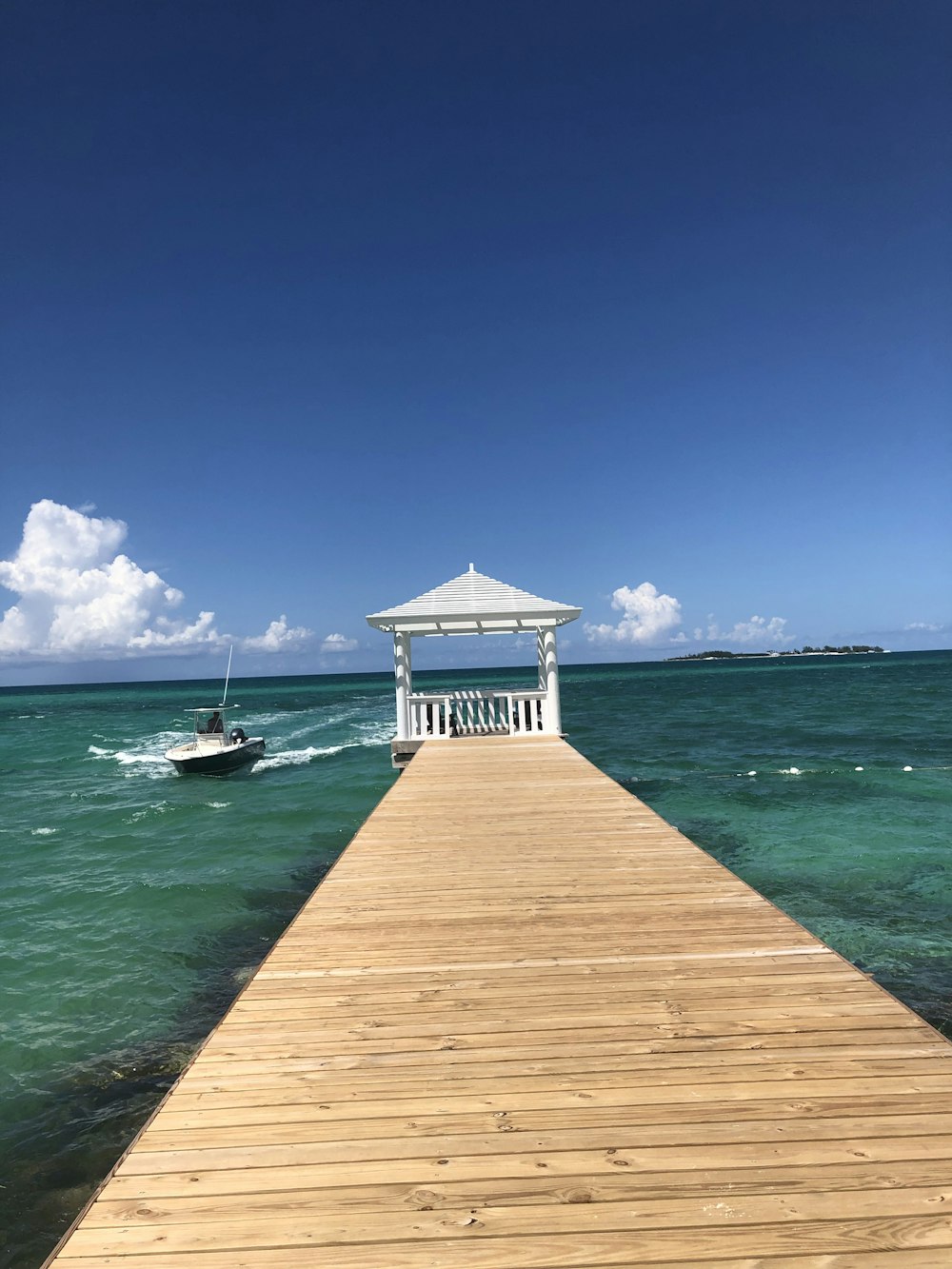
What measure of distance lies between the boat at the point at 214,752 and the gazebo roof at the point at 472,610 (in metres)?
7.54

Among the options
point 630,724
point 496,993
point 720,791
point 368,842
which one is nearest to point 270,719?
point 630,724

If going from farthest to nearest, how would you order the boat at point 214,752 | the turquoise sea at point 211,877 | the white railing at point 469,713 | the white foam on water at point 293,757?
the white foam on water at point 293,757 < the boat at point 214,752 < the white railing at point 469,713 < the turquoise sea at point 211,877

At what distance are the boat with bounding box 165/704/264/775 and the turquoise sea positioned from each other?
57cm

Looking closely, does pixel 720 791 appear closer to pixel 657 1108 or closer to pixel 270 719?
pixel 657 1108

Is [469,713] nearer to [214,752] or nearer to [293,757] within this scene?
[214,752]

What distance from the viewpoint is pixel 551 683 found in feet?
42.9

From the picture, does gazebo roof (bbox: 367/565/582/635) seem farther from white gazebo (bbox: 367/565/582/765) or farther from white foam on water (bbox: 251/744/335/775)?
white foam on water (bbox: 251/744/335/775)

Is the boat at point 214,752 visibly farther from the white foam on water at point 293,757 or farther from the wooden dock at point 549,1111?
the wooden dock at point 549,1111

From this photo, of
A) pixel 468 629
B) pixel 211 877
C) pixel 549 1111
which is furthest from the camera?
pixel 468 629

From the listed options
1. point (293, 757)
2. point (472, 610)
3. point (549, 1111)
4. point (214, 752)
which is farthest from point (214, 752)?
point (549, 1111)

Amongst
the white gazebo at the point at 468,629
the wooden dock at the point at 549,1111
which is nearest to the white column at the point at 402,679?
the white gazebo at the point at 468,629

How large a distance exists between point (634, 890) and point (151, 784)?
15.6 metres

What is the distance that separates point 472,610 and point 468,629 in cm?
134

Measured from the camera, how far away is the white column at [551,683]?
A: 42.9 feet
